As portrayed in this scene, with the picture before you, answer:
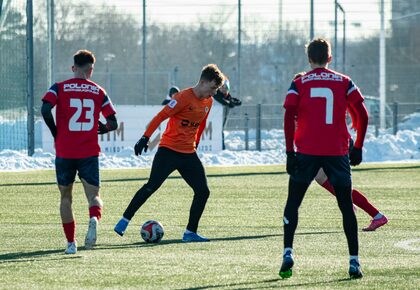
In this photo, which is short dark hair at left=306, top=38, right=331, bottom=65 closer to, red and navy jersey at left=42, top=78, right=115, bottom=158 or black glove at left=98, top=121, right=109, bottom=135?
red and navy jersey at left=42, top=78, right=115, bottom=158

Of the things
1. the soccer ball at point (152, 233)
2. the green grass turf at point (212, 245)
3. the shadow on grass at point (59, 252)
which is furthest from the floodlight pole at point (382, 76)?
the soccer ball at point (152, 233)

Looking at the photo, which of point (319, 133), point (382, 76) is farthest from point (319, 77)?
point (382, 76)

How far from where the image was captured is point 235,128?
35719 mm

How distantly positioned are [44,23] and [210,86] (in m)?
22.0

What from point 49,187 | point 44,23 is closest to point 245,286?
point 49,187

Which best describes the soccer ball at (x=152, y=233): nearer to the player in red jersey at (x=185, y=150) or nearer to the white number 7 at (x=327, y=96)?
the player in red jersey at (x=185, y=150)

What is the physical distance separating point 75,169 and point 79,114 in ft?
1.73

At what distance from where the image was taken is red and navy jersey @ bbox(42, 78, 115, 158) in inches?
410

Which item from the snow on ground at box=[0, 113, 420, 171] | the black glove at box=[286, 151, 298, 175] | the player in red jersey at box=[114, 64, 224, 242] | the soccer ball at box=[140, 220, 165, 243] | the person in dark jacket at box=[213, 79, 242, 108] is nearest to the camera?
the black glove at box=[286, 151, 298, 175]

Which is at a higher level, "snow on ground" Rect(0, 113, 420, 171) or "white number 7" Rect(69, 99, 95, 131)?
"white number 7" Rect(69, 99, 95, 131)

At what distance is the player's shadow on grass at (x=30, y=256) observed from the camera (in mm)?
9812

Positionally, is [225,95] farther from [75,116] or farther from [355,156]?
[355,156]

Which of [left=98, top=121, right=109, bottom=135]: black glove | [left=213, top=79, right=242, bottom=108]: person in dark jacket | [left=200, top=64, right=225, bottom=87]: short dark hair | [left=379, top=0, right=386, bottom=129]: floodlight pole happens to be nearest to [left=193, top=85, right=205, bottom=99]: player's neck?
[left=200, top=64, right=225, bottom=87]: short dark hair

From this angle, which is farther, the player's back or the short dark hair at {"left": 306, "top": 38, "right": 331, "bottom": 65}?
the player's back
